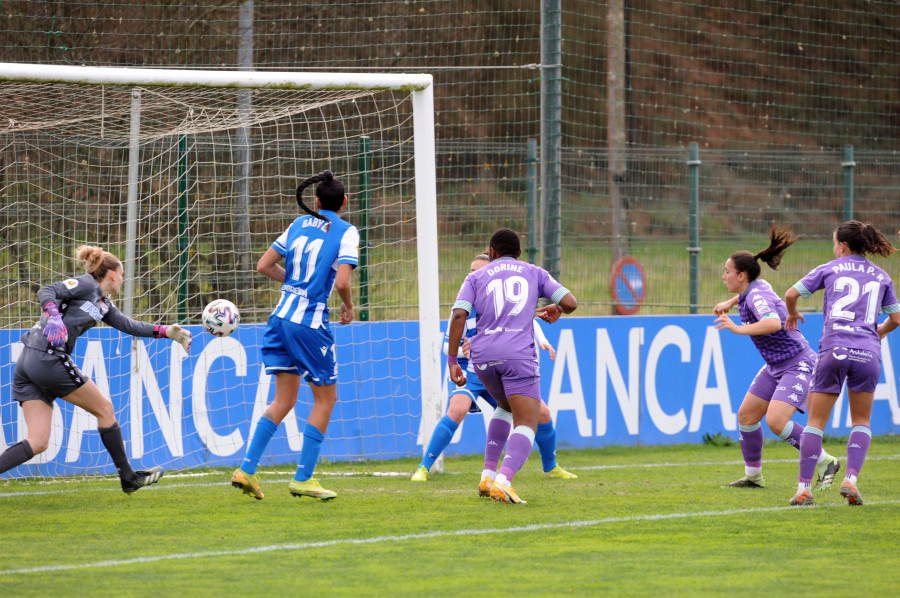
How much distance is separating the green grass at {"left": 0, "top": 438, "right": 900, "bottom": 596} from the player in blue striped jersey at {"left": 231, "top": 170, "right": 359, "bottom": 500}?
0.30 m

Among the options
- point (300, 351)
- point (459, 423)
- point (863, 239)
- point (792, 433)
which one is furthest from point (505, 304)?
point (792, 433)

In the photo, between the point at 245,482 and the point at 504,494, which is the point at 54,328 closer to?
the point at 245,482

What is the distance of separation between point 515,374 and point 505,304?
48 cm

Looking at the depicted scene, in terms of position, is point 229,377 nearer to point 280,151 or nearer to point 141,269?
point 141,269

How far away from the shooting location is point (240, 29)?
1160cm

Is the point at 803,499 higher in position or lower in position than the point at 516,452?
lower

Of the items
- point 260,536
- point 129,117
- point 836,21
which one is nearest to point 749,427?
point 260,536

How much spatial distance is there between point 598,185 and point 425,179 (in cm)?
398

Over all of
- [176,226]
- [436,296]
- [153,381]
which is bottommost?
[153,381]

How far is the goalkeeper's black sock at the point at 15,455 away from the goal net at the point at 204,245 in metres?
1.91

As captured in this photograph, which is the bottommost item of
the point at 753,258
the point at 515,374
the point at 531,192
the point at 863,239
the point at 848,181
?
the point at 515,374

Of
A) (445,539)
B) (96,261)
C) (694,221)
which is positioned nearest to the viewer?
Result: (445,539)

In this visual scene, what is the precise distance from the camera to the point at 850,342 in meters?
7.25

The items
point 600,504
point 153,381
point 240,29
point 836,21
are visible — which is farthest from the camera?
point 836,21
